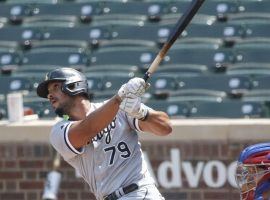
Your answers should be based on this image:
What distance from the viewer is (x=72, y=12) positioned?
10.8 metres

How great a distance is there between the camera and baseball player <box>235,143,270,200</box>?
3.97 metres

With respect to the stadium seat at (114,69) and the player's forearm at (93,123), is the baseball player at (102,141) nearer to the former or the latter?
the player's forearm at (93,123)

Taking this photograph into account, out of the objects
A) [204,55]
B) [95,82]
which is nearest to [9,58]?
[95,82]

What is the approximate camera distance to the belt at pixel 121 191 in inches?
197

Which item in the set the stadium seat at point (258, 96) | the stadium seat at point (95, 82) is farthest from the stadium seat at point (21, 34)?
the stadium seat at point (258, 96)

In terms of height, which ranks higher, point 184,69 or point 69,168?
point 184,69

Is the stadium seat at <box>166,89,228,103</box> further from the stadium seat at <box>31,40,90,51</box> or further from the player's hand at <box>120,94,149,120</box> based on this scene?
the player's hand at <box>120,94,149,120</box>

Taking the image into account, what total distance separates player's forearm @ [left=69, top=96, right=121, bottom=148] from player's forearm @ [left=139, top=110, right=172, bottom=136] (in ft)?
1.07

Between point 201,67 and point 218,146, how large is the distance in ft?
5.39

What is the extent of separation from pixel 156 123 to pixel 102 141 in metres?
0.29

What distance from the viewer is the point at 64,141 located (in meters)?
4.93

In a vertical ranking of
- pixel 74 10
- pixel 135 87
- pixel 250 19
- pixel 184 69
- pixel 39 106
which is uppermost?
pixel 135 87

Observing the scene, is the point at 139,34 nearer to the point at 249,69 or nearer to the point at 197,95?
the point at 197,95

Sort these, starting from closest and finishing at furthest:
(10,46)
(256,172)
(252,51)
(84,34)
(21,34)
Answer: (256,172) < (252,51) < (84,34) < (10,46) < (21,34)
